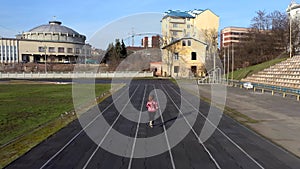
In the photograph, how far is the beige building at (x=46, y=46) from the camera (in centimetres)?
11312

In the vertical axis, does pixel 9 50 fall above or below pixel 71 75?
above

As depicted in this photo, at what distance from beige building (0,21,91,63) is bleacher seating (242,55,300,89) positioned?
226ft

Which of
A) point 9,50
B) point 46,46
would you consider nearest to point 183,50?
point 46,46

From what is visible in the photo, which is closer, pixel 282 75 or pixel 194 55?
pixel 282 75

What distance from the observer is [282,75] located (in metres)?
49.2

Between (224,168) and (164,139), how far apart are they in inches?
173

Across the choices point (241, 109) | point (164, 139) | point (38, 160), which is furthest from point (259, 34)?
point (38, 160)

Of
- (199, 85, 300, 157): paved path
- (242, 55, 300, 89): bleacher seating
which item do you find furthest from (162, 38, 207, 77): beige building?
(199, 85, 300, 157): paved path

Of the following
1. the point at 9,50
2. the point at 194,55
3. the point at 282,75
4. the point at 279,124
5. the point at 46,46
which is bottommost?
the point at 279,124

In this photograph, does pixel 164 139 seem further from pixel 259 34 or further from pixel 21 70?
pixel 21 70

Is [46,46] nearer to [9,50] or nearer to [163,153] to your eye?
[9,50]

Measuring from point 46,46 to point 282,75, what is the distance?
89.0 m

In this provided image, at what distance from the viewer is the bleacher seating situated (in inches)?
1738

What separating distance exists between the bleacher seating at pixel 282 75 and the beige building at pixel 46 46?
69.0 m
